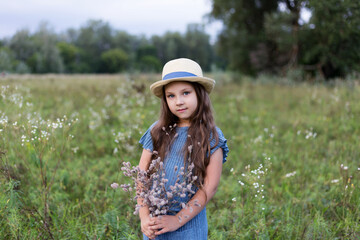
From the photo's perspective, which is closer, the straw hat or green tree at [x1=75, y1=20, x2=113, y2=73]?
the straw hat

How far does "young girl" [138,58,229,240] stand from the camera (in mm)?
1800

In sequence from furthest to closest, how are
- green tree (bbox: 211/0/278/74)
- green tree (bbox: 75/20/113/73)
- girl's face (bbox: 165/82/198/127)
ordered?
green tree (bbox: 75/20/113/73) → green tree (bbox: 211/0/278/74) → girl's face (bbox: 165/82/198/127)

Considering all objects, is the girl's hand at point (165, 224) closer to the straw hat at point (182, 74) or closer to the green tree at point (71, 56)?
the straw hat at point (182, 74)

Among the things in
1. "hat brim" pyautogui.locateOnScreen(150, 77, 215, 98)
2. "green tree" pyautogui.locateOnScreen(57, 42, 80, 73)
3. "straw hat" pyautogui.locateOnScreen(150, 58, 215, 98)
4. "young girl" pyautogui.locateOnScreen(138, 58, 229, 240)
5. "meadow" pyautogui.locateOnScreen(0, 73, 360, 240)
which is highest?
"green tree" pyautogui.locateOnScreen(57, 42, 80, 73)

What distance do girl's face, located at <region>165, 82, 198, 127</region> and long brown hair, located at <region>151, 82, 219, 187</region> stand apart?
0.05 meters

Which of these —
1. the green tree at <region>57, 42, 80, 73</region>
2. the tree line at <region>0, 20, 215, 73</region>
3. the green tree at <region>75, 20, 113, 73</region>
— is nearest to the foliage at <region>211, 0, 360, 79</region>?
the tree line at <region>0, 20, 215, 73</region>

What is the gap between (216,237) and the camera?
249 cm

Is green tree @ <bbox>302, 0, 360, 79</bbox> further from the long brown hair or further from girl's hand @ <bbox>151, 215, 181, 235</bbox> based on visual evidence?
girl's hand @ <bbox>151, 215, 181, 235</bbox>

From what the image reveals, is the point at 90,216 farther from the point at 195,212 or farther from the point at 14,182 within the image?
the point at 195,212

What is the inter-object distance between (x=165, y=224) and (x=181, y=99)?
75 centimetres

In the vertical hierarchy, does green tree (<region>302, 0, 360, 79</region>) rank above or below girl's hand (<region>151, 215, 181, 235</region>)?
above

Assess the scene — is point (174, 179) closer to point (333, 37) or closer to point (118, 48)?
point (333, 37)

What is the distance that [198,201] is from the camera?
5.63ft

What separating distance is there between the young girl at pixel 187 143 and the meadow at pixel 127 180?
1.05 ft
